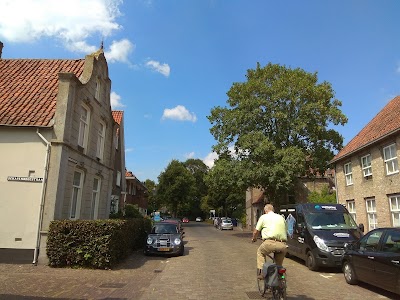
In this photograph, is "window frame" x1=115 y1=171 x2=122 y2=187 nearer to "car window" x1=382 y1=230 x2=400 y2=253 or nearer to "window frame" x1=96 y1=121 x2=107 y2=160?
"window frame" x1=96 y1=121 x2=107 y2=160

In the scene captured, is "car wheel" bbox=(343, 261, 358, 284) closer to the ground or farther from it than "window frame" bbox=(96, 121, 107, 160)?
closer to the ground

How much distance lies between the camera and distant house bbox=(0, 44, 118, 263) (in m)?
11.9

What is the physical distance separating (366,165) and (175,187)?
45.0m

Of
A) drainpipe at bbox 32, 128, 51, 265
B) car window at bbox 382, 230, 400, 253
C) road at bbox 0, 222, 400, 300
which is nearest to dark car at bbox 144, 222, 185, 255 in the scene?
road at bbox 0, 222, 400, 300

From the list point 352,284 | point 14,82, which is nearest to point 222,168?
point 14,82

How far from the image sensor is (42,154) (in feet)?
40.2

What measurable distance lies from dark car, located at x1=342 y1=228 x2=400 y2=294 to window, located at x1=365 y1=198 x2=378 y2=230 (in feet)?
38.0

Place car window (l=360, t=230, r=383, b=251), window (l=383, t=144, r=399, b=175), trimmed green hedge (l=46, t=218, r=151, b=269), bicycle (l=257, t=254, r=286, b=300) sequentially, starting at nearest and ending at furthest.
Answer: bicycle (l=257, t=254, r=286, b=300), car window (l=360, t=230, r=383, b=251), trimmed green hedge (l=46, t=218, r=151, b=269), window (l=383, t=144, r=399, b=175)

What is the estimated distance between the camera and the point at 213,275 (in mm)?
10445

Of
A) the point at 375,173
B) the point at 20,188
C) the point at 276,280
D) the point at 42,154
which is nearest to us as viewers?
the point at 276,280

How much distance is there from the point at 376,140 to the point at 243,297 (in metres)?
14.3

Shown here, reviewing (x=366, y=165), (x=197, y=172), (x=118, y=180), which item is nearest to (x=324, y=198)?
(x=366, y=165)

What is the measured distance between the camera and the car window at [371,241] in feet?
27.8

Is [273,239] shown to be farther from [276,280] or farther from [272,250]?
[276,280]
